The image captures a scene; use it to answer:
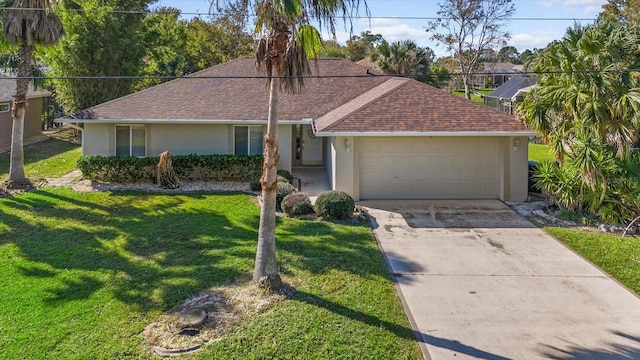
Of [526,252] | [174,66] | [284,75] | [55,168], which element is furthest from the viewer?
[174,66]

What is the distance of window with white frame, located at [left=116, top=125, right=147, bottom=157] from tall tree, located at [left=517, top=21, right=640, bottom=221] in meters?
13.3

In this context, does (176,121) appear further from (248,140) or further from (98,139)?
(98,139)

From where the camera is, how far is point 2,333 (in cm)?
687

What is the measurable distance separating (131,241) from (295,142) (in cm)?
1102

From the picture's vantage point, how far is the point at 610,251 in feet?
34.0

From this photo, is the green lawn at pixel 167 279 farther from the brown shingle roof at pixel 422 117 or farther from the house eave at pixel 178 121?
the brown shingle roof at pixel 422 117

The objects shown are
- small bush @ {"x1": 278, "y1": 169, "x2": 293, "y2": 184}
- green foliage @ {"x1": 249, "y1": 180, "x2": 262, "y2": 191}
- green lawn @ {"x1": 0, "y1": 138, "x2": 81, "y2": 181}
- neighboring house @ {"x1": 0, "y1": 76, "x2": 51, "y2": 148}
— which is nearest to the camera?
green foliage @ {"x1": 249, "y1": 180, "x2": 262, "y2": 191}

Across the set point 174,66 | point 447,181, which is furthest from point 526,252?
point 174,66

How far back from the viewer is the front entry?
20969 mm

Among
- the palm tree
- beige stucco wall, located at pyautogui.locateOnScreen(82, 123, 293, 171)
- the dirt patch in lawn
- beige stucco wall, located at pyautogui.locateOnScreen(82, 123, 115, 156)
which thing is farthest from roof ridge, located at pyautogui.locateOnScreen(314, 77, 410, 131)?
the palm tree

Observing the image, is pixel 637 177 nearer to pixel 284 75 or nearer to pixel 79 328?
pixel 284 75

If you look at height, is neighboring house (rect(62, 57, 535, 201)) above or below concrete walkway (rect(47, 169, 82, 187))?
above

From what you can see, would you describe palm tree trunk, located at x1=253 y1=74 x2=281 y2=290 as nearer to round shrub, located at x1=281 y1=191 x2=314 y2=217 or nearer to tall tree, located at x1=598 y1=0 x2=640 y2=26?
round shrub, located at x1=281 y1=191 x2=314 y2=217

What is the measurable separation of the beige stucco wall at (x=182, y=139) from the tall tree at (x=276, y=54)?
8929mm
